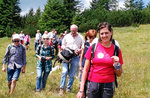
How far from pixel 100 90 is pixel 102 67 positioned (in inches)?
14.7

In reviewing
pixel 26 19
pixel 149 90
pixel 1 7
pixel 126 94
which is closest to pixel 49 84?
pixel 126 94

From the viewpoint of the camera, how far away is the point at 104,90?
3.31m

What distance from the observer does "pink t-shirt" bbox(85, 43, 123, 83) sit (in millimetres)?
3229

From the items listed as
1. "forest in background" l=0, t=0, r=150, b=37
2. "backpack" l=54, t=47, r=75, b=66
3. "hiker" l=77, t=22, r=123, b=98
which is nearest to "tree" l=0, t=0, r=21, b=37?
"forest in background" l=0, t=0, r=150, b=37

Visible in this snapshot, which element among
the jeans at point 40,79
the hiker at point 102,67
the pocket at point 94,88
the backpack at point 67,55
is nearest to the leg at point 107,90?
the hiker at point 102,67

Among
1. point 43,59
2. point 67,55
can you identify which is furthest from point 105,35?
point 43,59

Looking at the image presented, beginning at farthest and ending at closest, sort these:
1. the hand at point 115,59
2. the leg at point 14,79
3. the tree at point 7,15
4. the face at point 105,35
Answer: the tree at point 7,15 < the leg at point 14,79 < the face at point 105,35 < the hand at point 115,59

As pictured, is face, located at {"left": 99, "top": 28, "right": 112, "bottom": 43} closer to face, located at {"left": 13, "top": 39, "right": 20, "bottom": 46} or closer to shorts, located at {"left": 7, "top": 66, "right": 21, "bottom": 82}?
face, located at {"left": 13, "top": 39, "right": 20, "bottom": 46}

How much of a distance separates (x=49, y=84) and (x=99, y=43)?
4.77 metres

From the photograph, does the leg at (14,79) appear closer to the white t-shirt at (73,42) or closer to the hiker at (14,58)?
the hiker at (14,58)

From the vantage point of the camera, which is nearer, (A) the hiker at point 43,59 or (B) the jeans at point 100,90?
(B) the jeans at point 100,90

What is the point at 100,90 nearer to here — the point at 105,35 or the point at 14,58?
the point at 105,35

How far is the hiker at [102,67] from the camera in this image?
3.22 metres

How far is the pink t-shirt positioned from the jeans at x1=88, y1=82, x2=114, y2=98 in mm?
63
